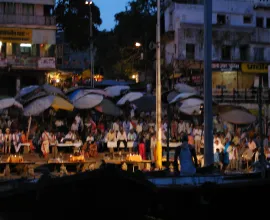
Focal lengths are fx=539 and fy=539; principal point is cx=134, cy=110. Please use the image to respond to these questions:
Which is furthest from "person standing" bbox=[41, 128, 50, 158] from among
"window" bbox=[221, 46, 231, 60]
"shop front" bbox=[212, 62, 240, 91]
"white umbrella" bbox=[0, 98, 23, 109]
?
"window" bbox=[221, 46, 231, 60]

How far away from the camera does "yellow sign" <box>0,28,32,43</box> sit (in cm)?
4400

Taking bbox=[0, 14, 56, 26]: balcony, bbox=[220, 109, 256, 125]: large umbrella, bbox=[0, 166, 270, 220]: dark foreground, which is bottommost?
bbox=[0, 166, 270, 220]: dark foreground

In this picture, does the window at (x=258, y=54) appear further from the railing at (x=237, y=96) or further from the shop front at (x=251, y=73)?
the railing at (x=237, y=96)

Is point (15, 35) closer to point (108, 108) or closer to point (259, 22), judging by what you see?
point (108, 108)

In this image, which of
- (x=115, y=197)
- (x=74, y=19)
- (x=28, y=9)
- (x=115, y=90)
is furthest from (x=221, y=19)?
(x=115, y=197)

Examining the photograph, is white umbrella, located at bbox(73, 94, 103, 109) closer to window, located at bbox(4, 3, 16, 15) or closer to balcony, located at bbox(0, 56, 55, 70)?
balcony, located at bbox(0, 56, 55, 70)

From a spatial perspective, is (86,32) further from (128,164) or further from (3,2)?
(128,164)

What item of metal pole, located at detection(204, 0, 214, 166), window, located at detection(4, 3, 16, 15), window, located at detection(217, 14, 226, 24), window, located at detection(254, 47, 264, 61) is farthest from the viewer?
window, located at detection(217, 14, 226, 24)

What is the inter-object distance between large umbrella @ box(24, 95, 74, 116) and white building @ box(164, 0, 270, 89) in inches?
723

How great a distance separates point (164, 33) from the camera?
162ft

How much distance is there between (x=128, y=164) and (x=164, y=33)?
2900 centimetres

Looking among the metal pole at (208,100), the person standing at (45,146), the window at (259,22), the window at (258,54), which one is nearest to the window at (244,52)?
the window at (258,54)

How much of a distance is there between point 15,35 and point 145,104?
17417 millimetres

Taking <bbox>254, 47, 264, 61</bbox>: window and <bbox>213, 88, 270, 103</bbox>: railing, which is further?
<bbox>254, 47, 264, 61</bbox>: window
